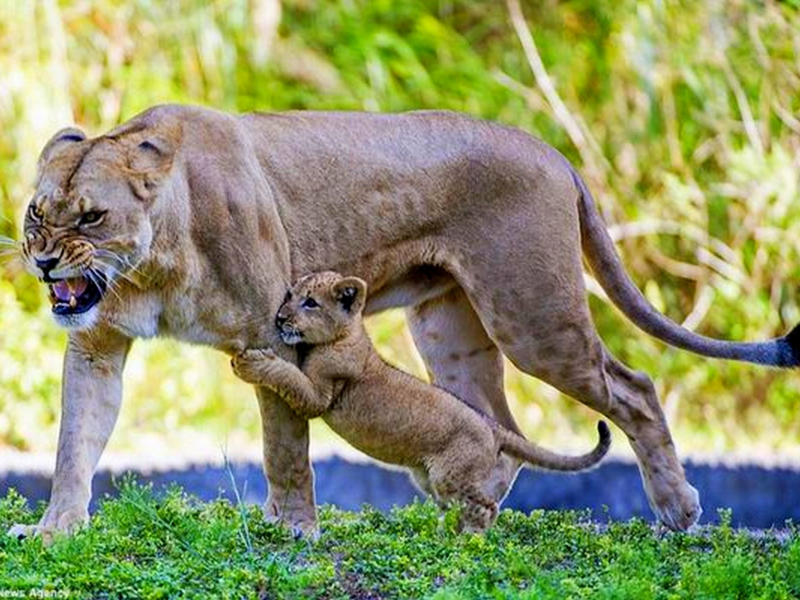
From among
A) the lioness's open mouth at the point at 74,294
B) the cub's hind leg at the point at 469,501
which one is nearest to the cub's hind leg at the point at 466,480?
the cub's hind leg at the point at 469,501

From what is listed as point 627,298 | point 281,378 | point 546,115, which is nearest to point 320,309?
point 281,378

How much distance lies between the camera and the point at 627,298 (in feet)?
22.5

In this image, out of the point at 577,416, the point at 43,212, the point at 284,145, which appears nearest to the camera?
the point at 43,212

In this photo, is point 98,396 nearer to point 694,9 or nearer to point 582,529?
point 582,529

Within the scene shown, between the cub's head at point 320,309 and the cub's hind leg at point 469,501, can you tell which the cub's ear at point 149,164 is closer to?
the cub's head at point 320,309

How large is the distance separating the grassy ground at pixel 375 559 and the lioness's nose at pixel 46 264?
2.45 ft

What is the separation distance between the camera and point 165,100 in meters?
10.4

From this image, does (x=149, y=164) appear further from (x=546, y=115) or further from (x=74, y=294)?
(x=546, y=115)

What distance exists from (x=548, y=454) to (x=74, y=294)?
164 cm


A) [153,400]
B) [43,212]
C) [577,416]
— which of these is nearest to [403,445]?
[43,212]

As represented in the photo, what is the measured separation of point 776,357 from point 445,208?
1248 millimetres

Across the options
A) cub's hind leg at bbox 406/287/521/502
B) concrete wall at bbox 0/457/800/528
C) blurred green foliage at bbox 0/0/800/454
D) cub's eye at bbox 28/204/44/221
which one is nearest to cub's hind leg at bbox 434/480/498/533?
cub's hind leg at bbox 406/287/521/502

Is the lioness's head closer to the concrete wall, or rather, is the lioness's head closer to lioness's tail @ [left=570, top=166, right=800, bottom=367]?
lioness's tail @ [left=570, top=166, right=800, bottom=367]

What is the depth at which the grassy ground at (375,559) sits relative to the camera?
487cm
